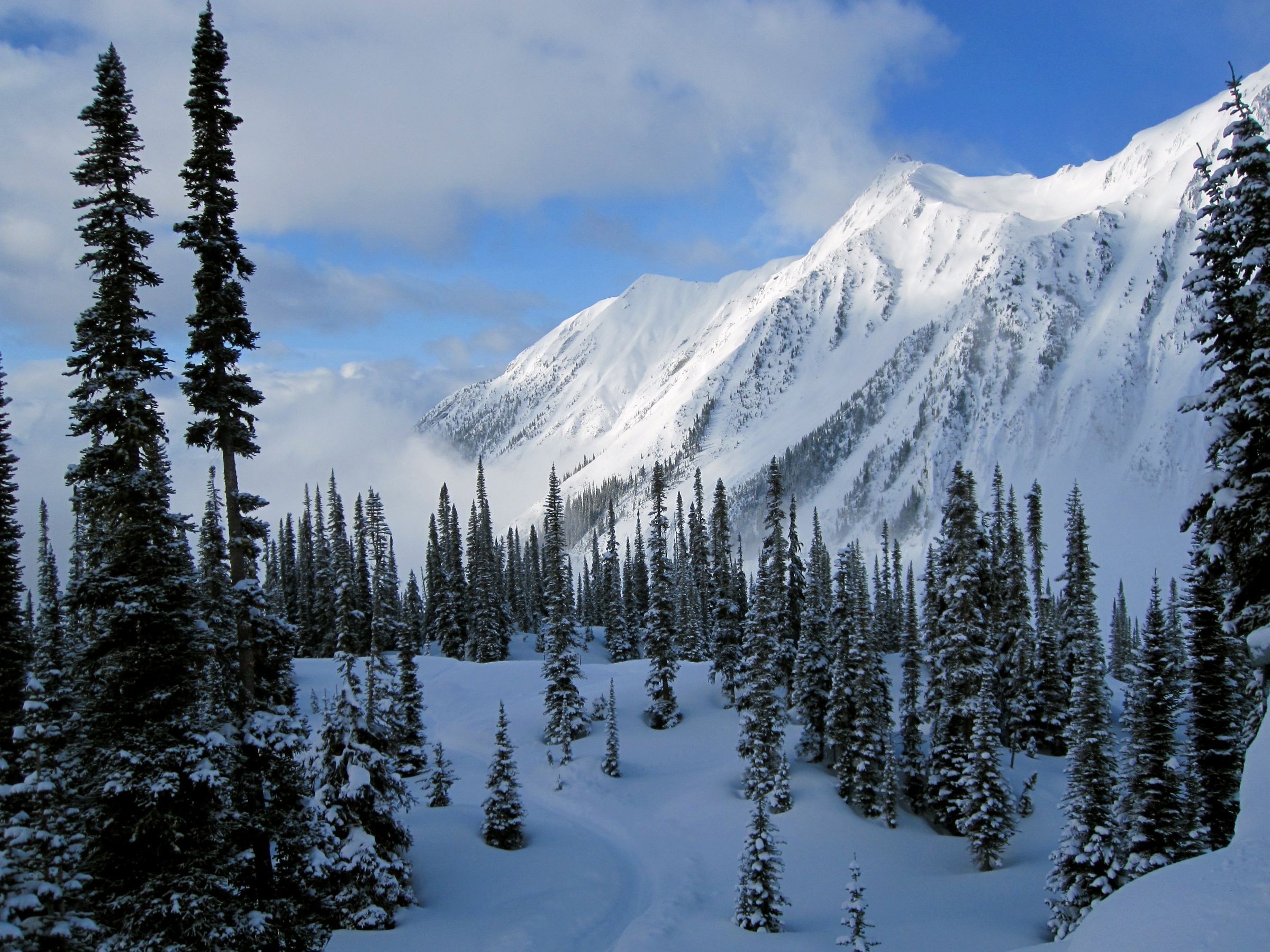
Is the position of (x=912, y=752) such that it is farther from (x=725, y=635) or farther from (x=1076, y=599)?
(x=1076, y=599)

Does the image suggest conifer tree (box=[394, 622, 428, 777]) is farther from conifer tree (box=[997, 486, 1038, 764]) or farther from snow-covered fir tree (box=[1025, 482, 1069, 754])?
snow-covered fir tree (box=[1025, 482, 1069, 754])

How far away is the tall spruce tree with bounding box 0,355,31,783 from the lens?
1634cm

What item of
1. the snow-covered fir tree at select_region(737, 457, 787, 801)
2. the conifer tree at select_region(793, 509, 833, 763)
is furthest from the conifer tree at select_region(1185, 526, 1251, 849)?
the conifer tree at select_region(793, 509, 833, 763)

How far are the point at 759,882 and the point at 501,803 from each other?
11447mm

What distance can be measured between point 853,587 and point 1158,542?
156172 mm

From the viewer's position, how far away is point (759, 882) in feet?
91.1

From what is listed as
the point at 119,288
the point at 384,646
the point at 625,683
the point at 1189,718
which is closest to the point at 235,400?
the point at 119,288

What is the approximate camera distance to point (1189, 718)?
2772 cm

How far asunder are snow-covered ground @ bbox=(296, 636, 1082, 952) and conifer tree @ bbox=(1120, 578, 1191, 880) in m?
5.76

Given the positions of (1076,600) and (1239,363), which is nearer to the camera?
(1239,363)

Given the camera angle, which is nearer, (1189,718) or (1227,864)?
(1227,864)

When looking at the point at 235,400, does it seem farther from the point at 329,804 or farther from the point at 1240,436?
the point at 1240,436

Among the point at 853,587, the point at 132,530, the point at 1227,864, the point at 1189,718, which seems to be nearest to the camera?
the point at 1227,864

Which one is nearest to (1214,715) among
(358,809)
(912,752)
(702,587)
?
(912,752)
